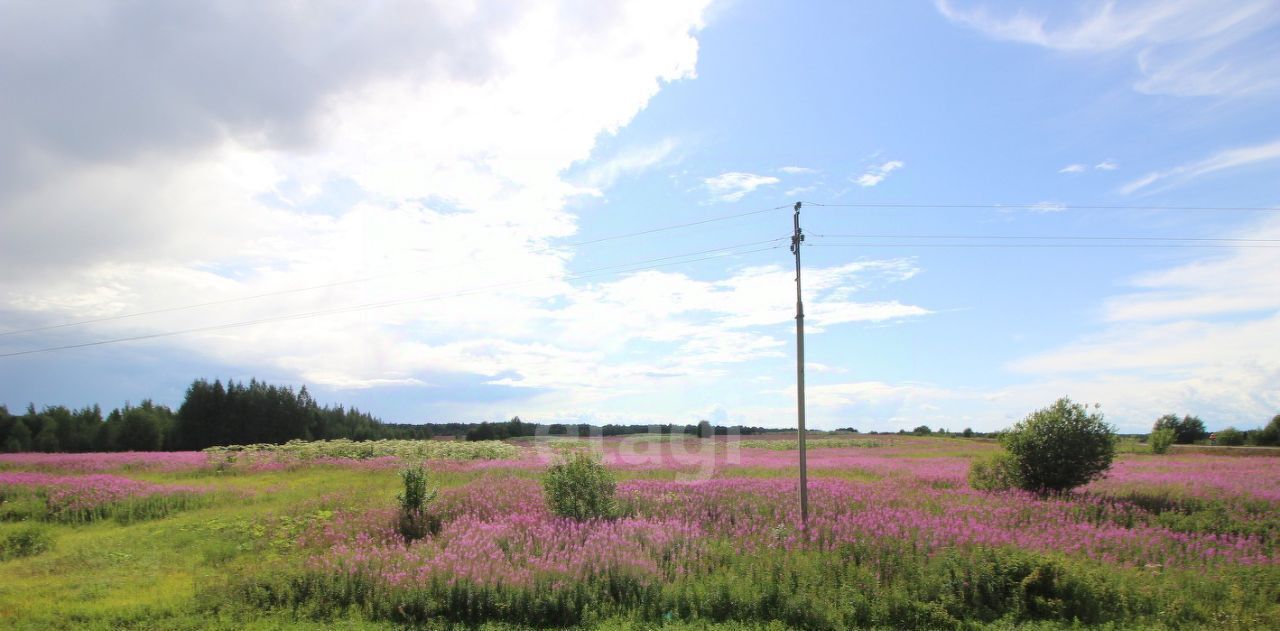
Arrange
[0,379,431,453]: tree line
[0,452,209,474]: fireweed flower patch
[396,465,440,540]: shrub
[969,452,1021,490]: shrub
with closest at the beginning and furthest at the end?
[396,465,440,540]: shrub
[969,452,1021,490]: shrub
[0,452,209,474]: fireweed flower patch
[0,379,431,453]: tree line

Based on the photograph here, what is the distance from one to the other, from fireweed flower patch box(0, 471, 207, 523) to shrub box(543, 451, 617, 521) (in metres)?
12.9

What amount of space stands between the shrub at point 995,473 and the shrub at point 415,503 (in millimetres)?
18227

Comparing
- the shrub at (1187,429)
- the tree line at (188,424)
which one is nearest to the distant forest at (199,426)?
the tree line at (188,424)

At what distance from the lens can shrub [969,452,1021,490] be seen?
69.5 feet

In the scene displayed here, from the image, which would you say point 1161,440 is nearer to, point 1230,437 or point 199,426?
point 1230,437

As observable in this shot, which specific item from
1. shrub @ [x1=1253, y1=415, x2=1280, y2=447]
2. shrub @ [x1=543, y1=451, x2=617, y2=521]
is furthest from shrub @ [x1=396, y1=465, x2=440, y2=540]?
shrub @ [x1=1253, y1=415, x2=1280, y2=447]

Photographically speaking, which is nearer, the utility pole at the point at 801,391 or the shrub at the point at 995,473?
the utility pole at the point at 801,391

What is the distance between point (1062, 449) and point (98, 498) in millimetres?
31030

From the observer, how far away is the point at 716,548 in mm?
12570

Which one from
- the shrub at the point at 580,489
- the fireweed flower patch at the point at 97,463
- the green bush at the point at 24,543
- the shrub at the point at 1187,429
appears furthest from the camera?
the shrub at the point at 1187,429

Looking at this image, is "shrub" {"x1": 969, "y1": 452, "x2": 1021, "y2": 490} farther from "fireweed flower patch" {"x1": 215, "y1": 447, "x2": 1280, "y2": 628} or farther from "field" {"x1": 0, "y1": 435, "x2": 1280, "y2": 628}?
"fireweed flower patch" {"x1": 215, "y1": 447, "x2": 1280, "y2": 628}

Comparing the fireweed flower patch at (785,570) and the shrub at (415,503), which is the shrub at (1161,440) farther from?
the shrub at (415,503)

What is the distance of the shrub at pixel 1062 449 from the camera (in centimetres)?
1989

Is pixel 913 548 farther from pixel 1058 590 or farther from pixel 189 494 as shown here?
pixel 189 494
